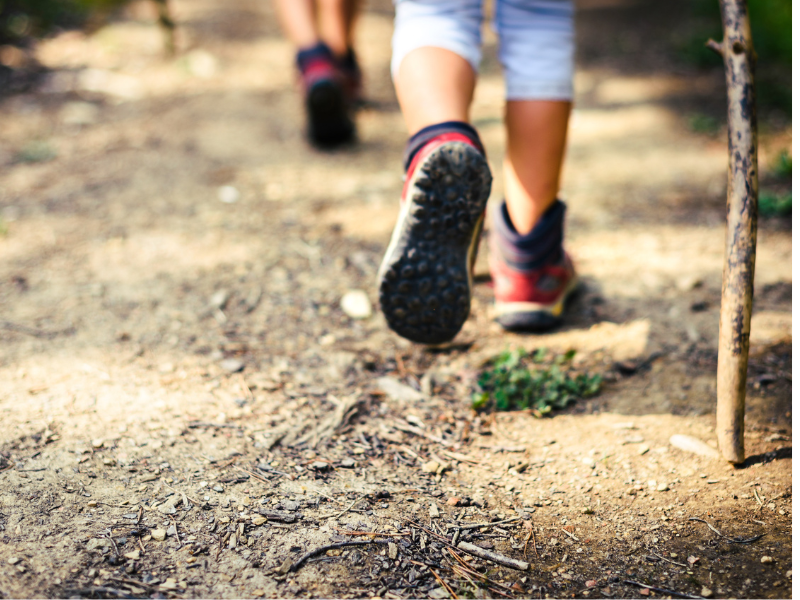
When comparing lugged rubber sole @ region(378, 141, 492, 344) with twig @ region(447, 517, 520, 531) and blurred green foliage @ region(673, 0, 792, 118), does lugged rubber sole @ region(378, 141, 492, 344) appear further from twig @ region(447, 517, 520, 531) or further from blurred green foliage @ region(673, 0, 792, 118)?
blurred green foliage @ region(673, 0, 792, 118)

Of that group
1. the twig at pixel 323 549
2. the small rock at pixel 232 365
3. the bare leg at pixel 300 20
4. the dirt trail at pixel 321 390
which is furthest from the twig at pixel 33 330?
the bare leg at pixel 300 20

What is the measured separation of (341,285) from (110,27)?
11.6 feet

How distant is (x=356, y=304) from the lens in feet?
6.32

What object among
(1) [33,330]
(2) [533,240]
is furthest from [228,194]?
(2) [533,240]

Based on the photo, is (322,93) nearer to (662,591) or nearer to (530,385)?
(530,385)

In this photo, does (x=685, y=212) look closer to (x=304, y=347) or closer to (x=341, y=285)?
(x=341, y=285)

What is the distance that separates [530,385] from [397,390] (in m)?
0.32

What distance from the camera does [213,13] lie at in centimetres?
467

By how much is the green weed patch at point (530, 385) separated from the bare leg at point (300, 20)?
1804mm

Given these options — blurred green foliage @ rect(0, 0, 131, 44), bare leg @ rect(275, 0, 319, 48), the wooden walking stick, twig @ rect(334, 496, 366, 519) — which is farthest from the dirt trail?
blurred green foliage @ rect(0, 0, 131, 44)

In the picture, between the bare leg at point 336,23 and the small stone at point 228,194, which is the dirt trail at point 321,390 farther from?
the bare leg at point 336,23

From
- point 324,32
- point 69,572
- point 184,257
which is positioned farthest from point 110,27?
point 69,572

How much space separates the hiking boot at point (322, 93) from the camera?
2.70 meters

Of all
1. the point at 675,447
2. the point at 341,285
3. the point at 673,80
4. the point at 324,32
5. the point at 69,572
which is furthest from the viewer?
the point at 673,80
